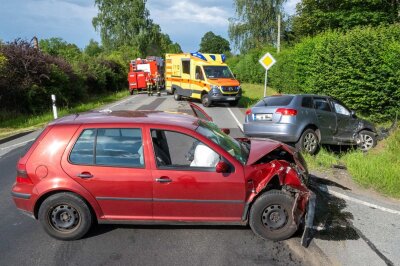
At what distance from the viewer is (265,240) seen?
459 centimetres

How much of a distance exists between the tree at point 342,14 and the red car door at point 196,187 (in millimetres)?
27938

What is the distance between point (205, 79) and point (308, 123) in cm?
1237

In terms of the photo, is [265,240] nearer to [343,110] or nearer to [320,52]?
[343,110]

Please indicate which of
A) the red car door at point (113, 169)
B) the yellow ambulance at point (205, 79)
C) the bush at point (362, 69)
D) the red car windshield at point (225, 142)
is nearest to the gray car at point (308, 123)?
the bush at point (362, 69)

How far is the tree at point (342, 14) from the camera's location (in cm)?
2936

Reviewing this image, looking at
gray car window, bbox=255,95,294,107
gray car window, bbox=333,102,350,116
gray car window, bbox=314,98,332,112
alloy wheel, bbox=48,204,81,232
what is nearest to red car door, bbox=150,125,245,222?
alloy wheel, bbox=48,204,81,232

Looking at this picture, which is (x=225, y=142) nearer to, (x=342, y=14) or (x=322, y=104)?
(x=322, y=104)

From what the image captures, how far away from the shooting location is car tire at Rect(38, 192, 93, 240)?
4.55 m

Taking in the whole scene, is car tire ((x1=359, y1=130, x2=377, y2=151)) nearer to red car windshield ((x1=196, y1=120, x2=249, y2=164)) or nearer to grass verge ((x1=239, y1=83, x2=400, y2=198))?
grass verge ((x1=239, y1=83, x2=400, y2=198))

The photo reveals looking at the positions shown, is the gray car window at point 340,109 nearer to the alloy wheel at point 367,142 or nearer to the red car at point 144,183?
the alloy wheel at point 367,142

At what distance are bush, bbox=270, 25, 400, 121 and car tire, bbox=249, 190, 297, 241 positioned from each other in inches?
345

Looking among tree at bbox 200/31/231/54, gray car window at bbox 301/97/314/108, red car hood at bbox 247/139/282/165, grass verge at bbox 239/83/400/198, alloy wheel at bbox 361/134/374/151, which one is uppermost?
tree at bbox 200/31/231/54

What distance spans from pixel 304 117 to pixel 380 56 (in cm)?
505

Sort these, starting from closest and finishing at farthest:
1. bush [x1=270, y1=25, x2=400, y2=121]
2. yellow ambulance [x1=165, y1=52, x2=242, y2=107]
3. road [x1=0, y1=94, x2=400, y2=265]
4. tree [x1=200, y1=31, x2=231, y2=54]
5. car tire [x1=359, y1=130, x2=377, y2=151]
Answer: road [x1=0, y1=94, x2=400, y2=265] < car tire [x1=359, y1=130, x2=377, y2=151] < bush [x1=270, y1=25, x2=400, y2=121] < yellow ambulance [x1=165, y1=52, x2=242, y2=107] < tree [x1=200, y1=31, x2=231, y2=54]
